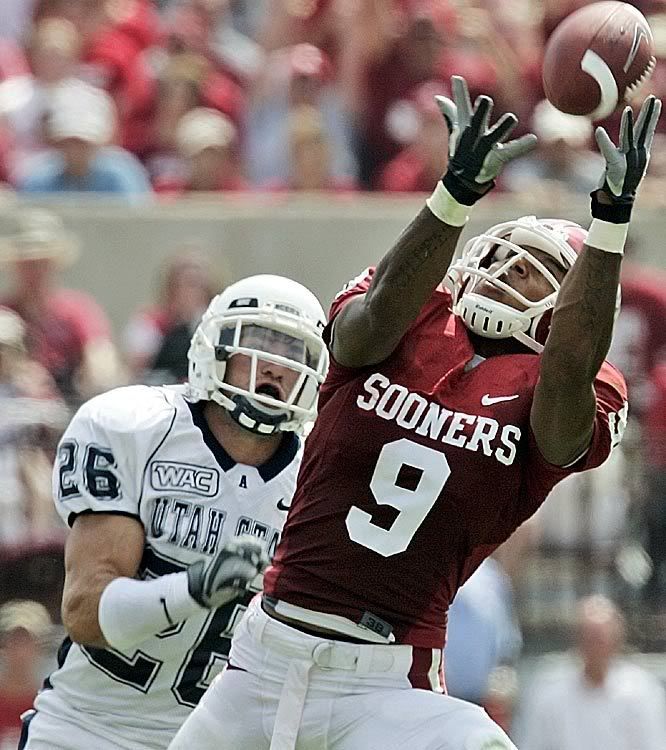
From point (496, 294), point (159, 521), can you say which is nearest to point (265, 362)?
point (159, 521)

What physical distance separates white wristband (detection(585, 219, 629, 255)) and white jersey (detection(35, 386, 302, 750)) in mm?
1142

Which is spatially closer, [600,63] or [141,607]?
[141,607]

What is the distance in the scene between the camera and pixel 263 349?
471 centimetres

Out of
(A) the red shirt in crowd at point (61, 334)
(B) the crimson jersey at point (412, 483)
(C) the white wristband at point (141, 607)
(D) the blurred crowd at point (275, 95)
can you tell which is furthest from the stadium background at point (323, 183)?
(B) the crimson jersey at point (412, 483)

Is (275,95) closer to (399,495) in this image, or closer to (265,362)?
(265,362)

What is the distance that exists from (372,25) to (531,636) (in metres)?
3.17

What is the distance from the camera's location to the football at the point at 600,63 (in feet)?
14.4

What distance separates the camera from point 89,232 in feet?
28.3

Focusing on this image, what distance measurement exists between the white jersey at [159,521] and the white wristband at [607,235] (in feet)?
3.75

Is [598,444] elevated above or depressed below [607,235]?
below

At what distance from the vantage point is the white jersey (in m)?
4.54

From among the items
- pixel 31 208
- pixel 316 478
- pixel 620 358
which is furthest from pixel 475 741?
pixel 31 208

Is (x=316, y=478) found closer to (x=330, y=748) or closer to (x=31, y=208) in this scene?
(x=330, y=748)

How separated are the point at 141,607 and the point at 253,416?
0.60 metres
